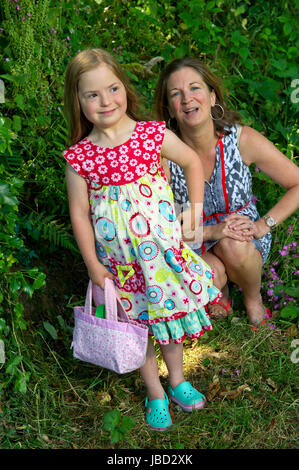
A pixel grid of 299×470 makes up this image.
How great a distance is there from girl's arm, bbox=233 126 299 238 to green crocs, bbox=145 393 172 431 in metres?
1.01

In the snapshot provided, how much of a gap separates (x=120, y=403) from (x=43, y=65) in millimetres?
1990

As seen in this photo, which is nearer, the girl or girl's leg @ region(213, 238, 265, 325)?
the girl

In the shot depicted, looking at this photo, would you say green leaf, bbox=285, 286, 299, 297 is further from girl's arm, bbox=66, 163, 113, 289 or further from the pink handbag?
girl's arm, bbox=66, 163, 113, 289

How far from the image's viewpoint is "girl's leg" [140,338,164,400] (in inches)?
97.8

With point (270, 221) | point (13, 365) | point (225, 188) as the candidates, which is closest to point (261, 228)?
A: point (270, 221)

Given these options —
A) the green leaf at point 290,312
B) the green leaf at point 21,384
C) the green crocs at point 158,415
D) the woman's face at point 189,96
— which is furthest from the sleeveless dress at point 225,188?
the green leaf at point 21,384

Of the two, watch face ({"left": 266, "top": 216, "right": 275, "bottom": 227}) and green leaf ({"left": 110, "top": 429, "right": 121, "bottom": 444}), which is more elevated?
watch face ({"left": 266, "top": 216, "right": 275, "bottom": 227})

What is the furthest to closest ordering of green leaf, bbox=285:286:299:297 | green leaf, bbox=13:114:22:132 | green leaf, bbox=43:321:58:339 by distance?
green leaf, bbox=285:286:299:297 < green leaf, bbox=43:321:58:339 < green leaf, bbox=13:114:22:132

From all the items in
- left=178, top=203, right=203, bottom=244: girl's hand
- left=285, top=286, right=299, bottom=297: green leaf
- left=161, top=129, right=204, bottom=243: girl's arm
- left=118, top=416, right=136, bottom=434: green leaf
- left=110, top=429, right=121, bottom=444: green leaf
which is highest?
left=161, top=129, right=204, bottom=243: girl's arm

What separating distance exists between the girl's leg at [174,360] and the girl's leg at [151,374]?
0.06 metres

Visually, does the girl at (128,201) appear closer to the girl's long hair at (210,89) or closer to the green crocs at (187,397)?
the green crocs at (187,397)

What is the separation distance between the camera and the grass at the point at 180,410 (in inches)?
95.0

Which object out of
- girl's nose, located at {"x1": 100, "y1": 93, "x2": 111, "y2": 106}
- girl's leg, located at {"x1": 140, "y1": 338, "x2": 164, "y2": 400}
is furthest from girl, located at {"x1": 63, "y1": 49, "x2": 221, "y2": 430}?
girl's leg, located at {"x1": 140, "y1": 338, "x2": 164, "y2": 400}
